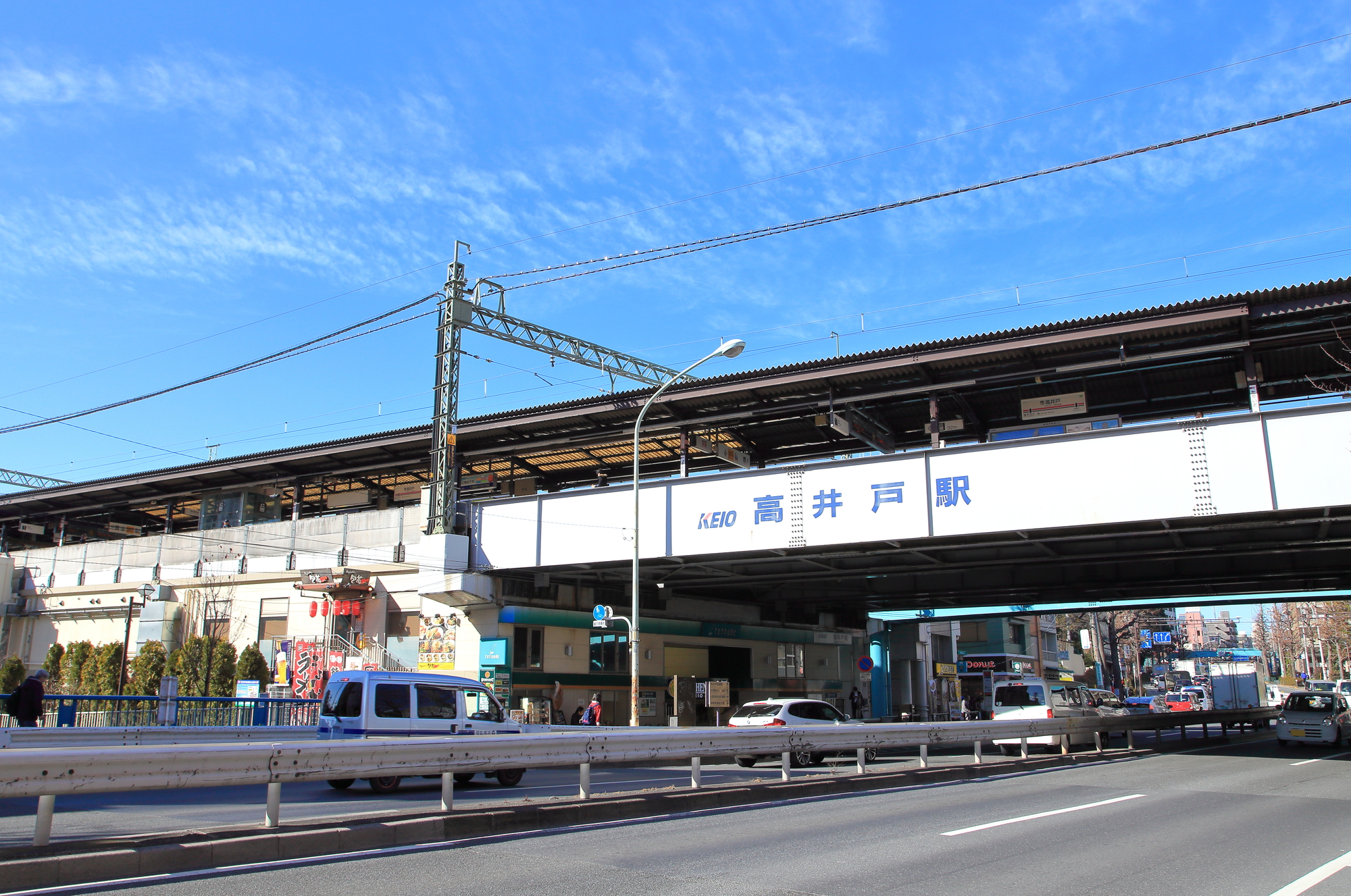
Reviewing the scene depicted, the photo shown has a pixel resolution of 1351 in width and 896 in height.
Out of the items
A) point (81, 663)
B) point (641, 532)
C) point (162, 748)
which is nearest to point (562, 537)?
point (641, 532)

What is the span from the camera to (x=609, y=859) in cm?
866

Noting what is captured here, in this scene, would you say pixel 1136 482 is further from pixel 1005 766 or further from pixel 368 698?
pixel 368 698

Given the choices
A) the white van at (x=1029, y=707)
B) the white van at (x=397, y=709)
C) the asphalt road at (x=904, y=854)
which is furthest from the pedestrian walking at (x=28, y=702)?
the white van at (x=1029, y=707)

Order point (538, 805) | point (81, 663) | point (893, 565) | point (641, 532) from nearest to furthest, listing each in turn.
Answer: point (538, 805) → point (641, 532) → point (893, 565) → point (81, 663)

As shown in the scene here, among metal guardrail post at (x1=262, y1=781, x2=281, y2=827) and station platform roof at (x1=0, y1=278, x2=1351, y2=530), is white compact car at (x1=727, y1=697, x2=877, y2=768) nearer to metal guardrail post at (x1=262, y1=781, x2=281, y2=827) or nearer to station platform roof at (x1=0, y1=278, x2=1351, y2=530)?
station platform roof at (x1=0, y1=278, x2=1351, y2=530)

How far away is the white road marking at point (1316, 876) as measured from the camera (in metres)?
7.71

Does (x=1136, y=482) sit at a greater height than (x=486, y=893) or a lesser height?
greater

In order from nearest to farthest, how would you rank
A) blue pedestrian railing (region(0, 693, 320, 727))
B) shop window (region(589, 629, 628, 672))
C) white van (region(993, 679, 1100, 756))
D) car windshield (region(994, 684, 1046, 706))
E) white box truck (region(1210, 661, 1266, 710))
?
1. blue pedestrian railing (region(0, 693, 320, 727))
2. white van (region(993, 679, 1100, 756))
3. car windshield (region(994, 684, 1046, 706))
4. shop window (region(589, 629, 628, 672))
5. white box truck (region(1210, 661, 1266, 710))

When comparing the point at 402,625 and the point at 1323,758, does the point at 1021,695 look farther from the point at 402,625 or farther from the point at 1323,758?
the point at 402,625

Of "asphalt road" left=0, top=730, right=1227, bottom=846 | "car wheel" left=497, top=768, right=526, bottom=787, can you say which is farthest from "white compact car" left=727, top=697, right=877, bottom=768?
"car wheel" left=497, top=768, right=526, bottom=787

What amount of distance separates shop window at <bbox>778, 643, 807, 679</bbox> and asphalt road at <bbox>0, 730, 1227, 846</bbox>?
2156cm

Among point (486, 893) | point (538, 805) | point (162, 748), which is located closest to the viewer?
A: point (486, 893)

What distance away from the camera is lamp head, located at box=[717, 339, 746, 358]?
2195cm

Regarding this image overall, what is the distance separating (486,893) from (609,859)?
1.84 metres
